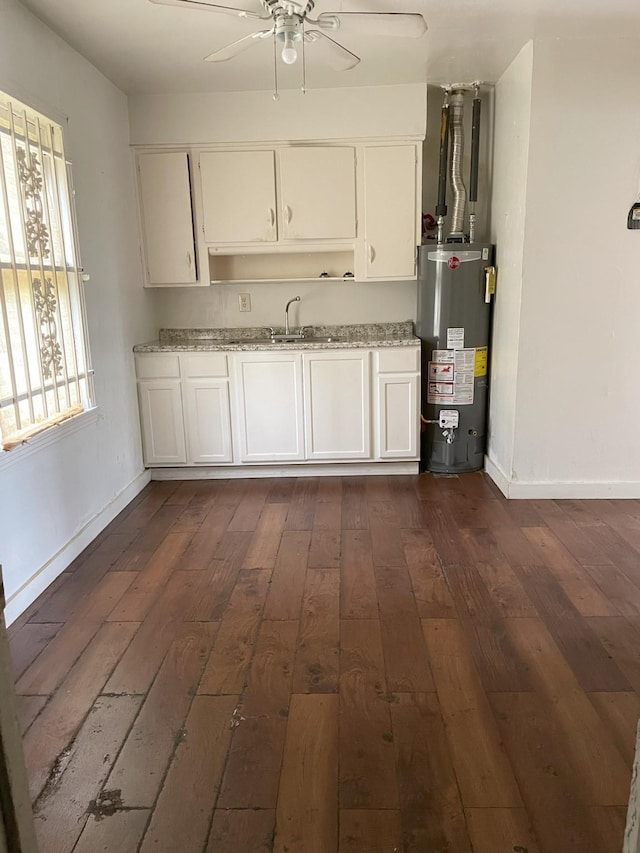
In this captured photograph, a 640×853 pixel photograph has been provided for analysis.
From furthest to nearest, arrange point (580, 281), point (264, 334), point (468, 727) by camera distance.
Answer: point (264, 334), point (580, 281), point (468, 727)

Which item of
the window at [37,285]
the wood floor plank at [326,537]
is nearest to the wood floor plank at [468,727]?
the wood floor plank at [326,537]

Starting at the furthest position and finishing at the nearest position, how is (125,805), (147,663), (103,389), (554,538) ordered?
1. (103,389)
2. (554,538)
3. (147,663)
4. (125,805)

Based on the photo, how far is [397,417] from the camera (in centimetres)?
411

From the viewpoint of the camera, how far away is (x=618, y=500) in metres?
3.61

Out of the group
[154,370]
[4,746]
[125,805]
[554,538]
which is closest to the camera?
[4,746]

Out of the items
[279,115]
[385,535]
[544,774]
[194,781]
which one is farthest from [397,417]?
[194,781]

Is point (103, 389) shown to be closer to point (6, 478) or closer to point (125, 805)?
point (6, 478)

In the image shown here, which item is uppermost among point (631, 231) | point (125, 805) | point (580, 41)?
point (580, 41)

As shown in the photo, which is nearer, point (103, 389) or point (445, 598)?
point (445, 598)

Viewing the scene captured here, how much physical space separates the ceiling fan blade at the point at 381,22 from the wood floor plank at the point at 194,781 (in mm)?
2424

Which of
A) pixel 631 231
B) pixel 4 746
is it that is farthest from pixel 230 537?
pixel 631 231

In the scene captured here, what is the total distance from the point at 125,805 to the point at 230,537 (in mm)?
1745

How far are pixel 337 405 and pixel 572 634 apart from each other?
220cm

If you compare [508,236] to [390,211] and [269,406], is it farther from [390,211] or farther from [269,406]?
[269,406]
